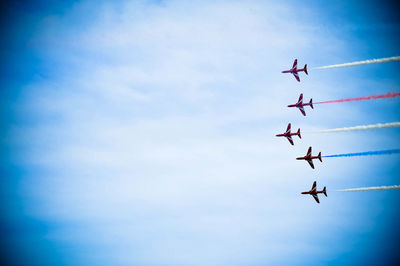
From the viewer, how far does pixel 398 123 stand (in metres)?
51.5

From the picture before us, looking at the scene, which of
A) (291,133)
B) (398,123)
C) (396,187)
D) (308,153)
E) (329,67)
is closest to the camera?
(398,123)

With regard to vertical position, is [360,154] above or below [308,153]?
below

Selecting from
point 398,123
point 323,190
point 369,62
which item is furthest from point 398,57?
point 323,190

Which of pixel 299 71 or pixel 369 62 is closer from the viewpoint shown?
pixel 369 62

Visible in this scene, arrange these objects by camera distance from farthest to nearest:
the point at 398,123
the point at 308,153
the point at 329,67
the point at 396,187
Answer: the point at 308,153 → the point at 329,67 → the point at 396,187 → the point at 398,123

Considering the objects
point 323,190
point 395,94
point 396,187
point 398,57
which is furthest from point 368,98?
point 323,190

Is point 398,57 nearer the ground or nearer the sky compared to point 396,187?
nearer the sky

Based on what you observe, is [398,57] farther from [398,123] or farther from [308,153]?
[308,153]

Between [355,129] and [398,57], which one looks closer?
[398,57]

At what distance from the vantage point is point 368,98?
57.8m

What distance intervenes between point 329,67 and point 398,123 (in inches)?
703

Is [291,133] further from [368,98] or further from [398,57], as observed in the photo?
[398,57]

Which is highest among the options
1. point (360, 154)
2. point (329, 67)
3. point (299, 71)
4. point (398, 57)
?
point (299, 71)

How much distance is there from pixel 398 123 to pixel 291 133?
38.3 meters
